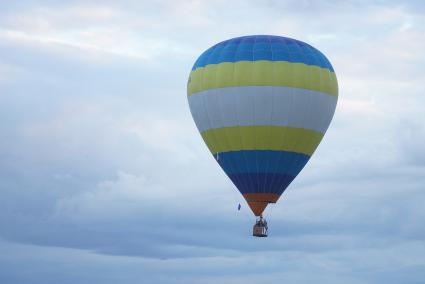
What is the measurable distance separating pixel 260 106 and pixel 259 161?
11.4 ft

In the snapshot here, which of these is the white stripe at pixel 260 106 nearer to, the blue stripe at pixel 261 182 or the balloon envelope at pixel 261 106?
the balloon envelope at pixel 261 106

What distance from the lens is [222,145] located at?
9625 cm

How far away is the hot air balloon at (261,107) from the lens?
94.7m

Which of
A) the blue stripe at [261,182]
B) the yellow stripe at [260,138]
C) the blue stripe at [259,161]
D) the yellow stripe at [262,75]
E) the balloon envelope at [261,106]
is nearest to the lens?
the yellow stripe at [262,75]

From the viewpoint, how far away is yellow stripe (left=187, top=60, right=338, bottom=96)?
94562 millimetres

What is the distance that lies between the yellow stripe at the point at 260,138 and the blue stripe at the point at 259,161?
0.30 metres

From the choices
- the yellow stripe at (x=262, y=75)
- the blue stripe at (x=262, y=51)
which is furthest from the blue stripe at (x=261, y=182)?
the blue stripe at (x=262, y=51)

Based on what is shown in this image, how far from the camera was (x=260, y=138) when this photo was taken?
3740 inches

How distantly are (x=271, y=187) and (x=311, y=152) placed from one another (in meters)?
3.99

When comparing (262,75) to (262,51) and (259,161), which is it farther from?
(259,161)

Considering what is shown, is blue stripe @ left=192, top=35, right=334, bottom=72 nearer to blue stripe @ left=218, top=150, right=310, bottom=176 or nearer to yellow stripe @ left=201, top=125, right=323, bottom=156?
yellow stripe @ left=201, top=125, right=323, bottom=156

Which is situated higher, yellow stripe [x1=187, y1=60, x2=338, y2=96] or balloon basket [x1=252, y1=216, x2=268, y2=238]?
yellow stripe [x1=187, y1=60, x2=338, y2=96]

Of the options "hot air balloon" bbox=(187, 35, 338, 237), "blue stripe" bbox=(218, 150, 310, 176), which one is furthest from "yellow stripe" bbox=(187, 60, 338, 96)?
"blue stripe" bbox=(218, 150, 310, 176)

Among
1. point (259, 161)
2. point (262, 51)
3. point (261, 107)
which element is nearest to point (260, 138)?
point (259, 161)
